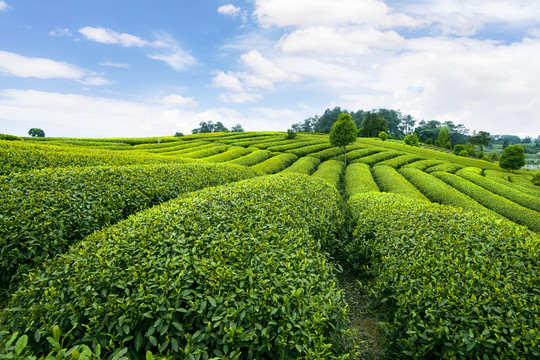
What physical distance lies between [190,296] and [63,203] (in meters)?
5.47

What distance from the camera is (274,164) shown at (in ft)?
85.3

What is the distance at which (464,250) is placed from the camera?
5500 mm

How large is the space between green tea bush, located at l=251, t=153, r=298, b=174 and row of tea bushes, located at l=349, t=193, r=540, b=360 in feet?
54.3

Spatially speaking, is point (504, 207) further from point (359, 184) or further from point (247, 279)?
point (247, 279)

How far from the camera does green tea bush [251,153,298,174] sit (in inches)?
956

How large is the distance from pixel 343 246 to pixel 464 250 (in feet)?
11.1

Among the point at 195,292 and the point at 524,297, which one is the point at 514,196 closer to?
the point at 524,297

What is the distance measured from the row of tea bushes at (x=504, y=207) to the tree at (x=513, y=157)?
56.0 feet

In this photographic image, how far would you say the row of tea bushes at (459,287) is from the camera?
402cm

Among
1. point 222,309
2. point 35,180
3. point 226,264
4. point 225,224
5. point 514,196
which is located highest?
point 35,180

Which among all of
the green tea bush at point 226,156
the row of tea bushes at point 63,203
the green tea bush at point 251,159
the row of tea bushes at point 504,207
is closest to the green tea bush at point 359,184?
the row of tea bushes at point 504,207

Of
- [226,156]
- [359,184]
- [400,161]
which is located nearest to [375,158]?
[400,161]

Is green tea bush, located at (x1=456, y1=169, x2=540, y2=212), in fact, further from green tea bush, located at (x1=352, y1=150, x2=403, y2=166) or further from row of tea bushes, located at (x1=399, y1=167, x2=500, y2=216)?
green tea bush, located at (x1=352, y1=150, x2=403, y2=166)

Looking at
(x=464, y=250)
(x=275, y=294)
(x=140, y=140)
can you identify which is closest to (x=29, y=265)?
(x=275, y=294)
